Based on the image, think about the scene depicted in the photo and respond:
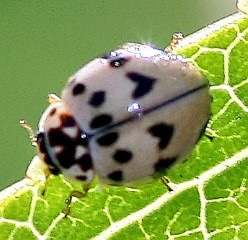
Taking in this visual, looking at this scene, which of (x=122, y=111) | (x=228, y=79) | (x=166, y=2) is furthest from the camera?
(x=166, y=2)

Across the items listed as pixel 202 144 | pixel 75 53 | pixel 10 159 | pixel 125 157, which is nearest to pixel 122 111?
pixel 125 157

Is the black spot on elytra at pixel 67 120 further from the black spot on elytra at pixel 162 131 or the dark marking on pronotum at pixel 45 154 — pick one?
the black spot on elytra at pixel 162 131

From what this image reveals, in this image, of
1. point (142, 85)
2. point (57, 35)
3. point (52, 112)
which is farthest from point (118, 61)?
point (57, 35)

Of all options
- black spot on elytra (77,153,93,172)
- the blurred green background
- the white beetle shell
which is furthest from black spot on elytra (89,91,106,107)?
the blurred green background

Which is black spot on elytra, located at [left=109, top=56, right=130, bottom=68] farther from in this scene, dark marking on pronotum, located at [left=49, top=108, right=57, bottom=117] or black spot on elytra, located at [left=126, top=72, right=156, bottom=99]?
dark marking on pronotum, located at [left=49, top=108, right=57, bottom=117]

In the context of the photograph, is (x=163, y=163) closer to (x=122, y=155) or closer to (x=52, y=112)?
(x=122, y=155)

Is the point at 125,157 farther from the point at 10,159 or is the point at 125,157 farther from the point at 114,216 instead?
the point at 10,159
